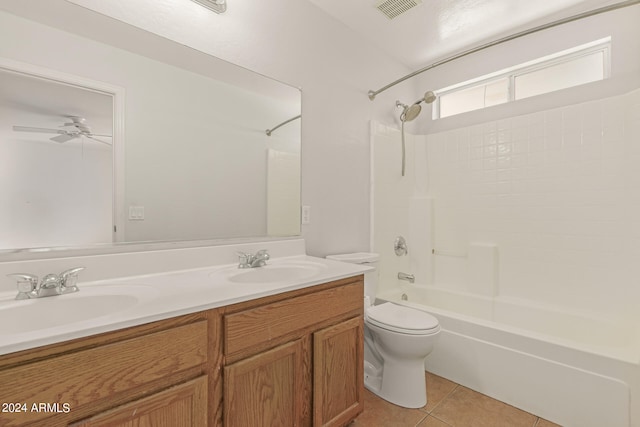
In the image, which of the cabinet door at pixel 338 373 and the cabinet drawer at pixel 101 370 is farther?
the cabinet door at pixel 338 373

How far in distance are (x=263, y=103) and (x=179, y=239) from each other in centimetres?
90

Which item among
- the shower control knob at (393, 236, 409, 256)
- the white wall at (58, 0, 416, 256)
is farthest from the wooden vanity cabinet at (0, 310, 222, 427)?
the shower control knob at (393, 236, 409, 256)

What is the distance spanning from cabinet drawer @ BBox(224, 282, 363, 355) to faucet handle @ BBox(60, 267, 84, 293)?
1.83 feet

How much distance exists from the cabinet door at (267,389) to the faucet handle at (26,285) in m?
0.68

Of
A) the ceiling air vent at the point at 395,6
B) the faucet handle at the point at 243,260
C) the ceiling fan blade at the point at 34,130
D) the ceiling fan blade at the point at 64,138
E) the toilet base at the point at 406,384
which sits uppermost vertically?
the ceiling air vent at the point at 395,6

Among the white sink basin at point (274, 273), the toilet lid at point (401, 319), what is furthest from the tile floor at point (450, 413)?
the white sink basin at point (274, 273)

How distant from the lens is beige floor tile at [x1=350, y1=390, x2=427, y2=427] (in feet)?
5.02

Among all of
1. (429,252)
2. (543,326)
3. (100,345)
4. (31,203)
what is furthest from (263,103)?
(543,326)

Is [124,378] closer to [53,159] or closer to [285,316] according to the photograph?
[285,316]

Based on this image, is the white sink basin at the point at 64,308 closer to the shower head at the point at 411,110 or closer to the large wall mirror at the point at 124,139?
the large wall mirror at the point at 124,139

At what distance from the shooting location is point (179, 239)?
1399mm

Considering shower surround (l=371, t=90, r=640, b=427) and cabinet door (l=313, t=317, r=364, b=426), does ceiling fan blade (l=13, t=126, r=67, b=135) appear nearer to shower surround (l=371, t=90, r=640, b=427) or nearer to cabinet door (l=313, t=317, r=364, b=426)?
cabinet door (l=313, t=317, r=364, b=426)

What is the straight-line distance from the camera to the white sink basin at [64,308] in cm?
85

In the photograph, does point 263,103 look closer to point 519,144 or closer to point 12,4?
point 12,4
